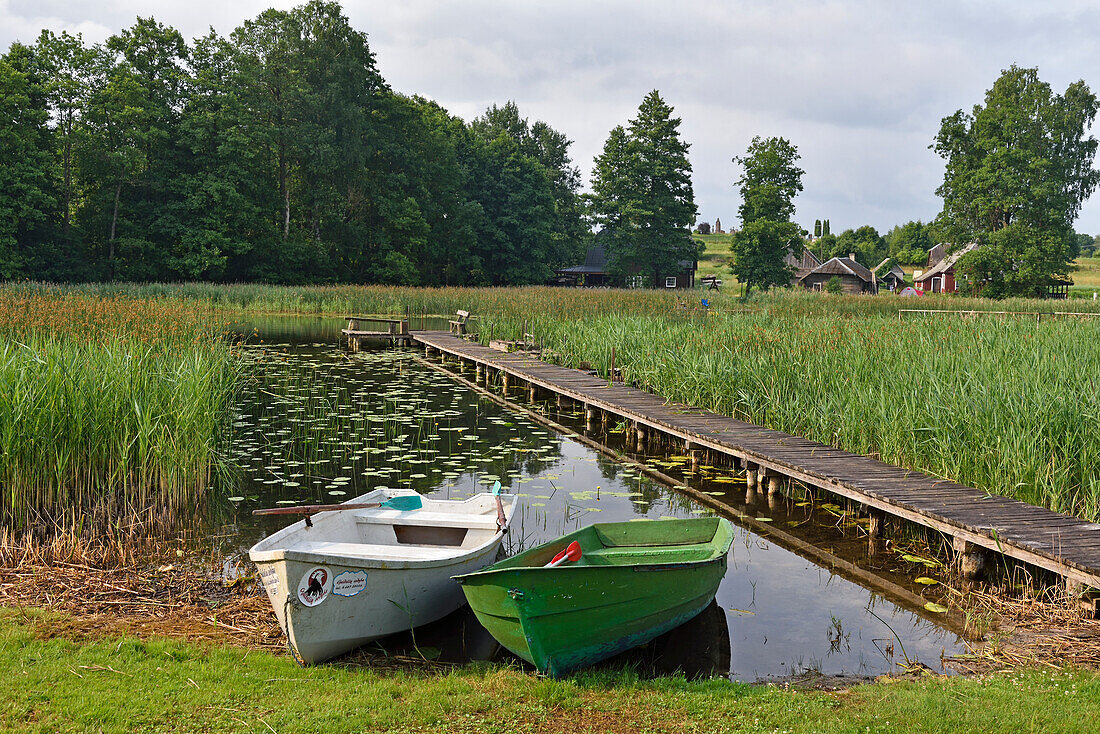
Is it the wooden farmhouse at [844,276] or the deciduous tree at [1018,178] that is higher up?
the deciduous tree at [1018,178]

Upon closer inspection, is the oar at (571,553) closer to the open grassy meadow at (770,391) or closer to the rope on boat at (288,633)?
the rope on boat at (288,633)

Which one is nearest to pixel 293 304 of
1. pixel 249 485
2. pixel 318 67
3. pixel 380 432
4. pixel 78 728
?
pixel 318 67

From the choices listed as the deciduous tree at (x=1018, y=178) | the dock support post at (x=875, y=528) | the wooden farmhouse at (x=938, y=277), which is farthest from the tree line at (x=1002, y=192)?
the dock support post at (x=875, y=528)

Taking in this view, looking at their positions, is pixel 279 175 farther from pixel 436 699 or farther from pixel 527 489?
pixel 436 699

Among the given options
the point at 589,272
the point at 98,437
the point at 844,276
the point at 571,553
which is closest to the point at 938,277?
the point at 844,276

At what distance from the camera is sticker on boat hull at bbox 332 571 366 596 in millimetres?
4453

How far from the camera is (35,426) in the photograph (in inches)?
253

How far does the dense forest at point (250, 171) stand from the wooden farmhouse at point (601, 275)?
6635 millimetres

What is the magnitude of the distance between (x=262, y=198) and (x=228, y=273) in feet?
16.8

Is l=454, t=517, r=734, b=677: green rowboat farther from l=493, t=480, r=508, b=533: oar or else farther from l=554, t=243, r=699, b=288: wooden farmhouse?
l=554, t=243, r=699, b=288: wooden farmhouse

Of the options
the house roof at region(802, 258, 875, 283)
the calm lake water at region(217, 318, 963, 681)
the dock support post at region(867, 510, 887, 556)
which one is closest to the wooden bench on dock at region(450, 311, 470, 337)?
the calm lake water at region(217, 318, 963, 681)

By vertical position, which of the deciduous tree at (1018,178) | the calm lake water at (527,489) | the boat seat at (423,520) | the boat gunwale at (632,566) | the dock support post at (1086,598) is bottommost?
the calm lake water at (527,489)

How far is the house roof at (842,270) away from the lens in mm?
68312

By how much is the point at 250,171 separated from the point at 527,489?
141 feet
